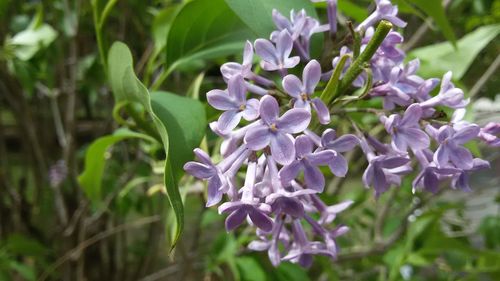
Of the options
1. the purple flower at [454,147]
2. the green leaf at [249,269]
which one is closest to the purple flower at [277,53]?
the purple flower at [454,147]

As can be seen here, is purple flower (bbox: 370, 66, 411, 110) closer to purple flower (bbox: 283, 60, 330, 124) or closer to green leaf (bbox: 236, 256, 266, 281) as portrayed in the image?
purple flower (bbox: 283, 60, 330, 124)

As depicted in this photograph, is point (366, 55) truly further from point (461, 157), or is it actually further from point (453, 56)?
point (453, 56)

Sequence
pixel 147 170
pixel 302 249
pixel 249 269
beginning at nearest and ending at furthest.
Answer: pixel 302 249 < pixel 249 269 < pixel 147 170

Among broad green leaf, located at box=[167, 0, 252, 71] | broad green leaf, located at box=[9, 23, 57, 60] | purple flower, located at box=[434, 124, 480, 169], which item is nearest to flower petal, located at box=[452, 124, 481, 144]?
purple flower, located at box=[434, 124, 480, 169]

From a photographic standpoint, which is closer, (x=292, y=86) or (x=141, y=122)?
(x=292, y=86)

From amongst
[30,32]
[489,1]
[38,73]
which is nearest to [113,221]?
[38,73]

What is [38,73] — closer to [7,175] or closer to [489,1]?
[7,175]

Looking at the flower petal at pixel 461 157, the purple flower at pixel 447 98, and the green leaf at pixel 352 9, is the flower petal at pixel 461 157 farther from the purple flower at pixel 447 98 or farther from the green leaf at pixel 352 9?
the green leaf at pixel 352 9

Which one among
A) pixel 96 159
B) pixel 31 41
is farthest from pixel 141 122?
pixel 31 41
